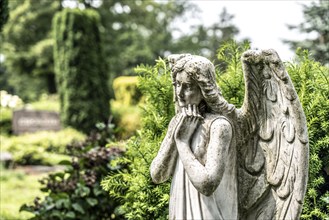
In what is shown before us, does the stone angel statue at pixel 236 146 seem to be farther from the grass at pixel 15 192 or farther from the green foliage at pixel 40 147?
the green foliage at pixel 40 147

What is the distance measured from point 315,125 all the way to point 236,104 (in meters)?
0.71

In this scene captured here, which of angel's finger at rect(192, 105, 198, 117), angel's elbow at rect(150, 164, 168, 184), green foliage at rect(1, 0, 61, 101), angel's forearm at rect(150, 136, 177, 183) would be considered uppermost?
green foliage at rect(1, 0, 61, 101)

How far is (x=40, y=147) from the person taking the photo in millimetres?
15195

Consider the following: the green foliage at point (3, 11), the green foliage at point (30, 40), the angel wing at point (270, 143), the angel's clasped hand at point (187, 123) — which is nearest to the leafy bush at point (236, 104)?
the angel wing at point (270, 143)

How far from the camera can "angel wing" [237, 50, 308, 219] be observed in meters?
2.75

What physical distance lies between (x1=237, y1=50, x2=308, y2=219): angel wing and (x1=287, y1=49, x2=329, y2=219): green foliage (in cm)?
138

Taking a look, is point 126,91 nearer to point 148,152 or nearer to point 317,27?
point 317,27

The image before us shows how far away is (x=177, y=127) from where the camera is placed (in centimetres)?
277

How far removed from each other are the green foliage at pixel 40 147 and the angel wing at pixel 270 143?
10264 millimetres

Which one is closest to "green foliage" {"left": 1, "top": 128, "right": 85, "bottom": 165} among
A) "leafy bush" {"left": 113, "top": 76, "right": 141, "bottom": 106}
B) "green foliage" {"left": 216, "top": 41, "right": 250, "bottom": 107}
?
"leafy bush" {"left": 113, "top": 76, "right": 141, "bottom": 106}

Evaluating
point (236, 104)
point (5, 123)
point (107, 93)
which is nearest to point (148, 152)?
point (236, 104)

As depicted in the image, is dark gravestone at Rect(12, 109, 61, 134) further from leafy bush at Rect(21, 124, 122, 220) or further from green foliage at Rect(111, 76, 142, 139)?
leafy bush at Rect(21, 124, 122, 220)

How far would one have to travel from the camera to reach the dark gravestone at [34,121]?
17.9 meters

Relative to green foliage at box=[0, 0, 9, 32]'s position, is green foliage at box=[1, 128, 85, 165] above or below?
below
